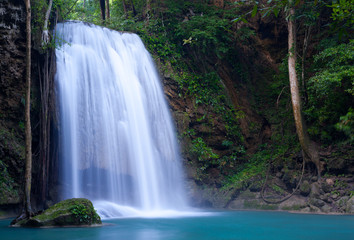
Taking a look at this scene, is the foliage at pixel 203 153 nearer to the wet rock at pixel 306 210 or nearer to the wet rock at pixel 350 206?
the wet rock at pixel 306 210

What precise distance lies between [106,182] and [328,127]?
8.79m

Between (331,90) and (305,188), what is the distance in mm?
3568

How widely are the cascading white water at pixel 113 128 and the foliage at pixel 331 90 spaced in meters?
5.85

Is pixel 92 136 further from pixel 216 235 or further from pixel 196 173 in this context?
pixel 216 235

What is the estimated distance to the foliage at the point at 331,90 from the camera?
1098 centimetres

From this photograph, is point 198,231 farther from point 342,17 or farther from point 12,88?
point 12,88

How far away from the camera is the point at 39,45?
1080 cm

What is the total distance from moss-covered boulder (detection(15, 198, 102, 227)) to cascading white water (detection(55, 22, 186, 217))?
93.2 inches

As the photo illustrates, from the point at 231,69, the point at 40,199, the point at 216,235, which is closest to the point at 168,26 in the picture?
the point at 231,69

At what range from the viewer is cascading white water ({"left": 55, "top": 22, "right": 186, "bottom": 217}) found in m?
10.6

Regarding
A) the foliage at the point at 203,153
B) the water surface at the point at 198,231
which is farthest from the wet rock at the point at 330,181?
the foliage at the point at 203,153

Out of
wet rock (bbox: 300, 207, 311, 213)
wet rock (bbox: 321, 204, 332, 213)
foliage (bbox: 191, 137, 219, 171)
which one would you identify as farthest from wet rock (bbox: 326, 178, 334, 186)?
foliage (bbox: 191, 137, 219, 171)

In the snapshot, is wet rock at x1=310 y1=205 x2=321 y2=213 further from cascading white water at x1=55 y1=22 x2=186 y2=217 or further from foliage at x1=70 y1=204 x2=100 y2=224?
foliage at x1=70 y1=204 x2=100 y2=224

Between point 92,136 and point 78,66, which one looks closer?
point 92,136
